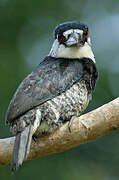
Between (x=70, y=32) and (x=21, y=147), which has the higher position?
(x=70, y=32)

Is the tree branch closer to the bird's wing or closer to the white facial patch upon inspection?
the bird's wing

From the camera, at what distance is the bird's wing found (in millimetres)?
4438

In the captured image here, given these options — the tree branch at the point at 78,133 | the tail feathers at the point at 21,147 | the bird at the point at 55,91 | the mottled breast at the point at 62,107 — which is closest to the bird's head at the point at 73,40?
the bird at the point at 55,91

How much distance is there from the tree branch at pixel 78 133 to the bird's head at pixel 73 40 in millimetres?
832

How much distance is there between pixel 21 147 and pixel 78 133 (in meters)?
0.55

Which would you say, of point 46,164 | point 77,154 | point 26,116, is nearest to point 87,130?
point 26,116

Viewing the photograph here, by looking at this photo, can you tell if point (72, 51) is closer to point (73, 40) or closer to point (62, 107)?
point (73, 40)

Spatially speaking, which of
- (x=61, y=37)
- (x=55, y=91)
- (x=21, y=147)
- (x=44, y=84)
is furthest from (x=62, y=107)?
(x=61, y=37)

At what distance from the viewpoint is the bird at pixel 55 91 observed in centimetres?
438

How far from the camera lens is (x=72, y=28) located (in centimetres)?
491

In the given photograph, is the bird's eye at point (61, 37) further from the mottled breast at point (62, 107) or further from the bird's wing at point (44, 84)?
the mottled breast at point (62, 107)

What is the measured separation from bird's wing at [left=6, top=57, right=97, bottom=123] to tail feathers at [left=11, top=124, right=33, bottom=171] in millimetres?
198

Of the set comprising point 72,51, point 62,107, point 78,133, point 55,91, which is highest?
point 72,51

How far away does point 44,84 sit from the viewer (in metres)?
4.62
